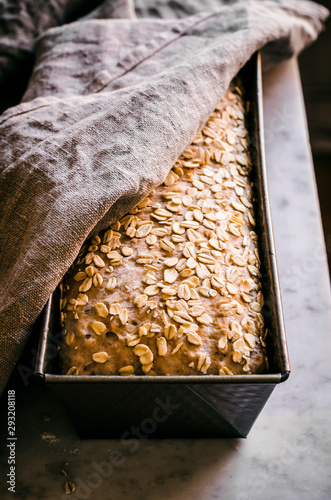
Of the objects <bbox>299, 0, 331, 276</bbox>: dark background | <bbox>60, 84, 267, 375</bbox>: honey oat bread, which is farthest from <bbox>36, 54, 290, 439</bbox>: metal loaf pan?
<bbox>299, 0, 331, 276</bbox>: dark background

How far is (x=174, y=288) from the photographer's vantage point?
794 mm

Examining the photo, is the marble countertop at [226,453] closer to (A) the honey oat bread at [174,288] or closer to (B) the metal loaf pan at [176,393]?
(B) the metal loaf pan at [176,393]

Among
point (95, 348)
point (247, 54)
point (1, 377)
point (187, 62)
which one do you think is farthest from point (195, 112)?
point (1, 377)

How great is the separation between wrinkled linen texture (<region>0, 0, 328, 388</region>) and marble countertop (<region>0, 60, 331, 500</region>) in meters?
0.19

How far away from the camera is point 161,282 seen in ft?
2.62

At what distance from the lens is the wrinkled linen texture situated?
0.77 m

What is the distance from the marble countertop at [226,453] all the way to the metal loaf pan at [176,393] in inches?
1.5

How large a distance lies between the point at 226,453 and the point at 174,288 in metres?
0.35

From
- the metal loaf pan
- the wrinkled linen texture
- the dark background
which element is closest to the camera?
the metal loaf pan

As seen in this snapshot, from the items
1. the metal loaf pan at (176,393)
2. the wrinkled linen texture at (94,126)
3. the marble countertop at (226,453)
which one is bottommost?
the marble countertop at (226,453)

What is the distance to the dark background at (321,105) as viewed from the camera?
6.77 feet

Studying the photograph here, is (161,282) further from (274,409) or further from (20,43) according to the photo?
(20,43)

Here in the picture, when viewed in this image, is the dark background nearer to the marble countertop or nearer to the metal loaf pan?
the marble countertop

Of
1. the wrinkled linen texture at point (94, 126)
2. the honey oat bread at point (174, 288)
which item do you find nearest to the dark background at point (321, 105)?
the wrinkled linen texture at point (94, 126)
